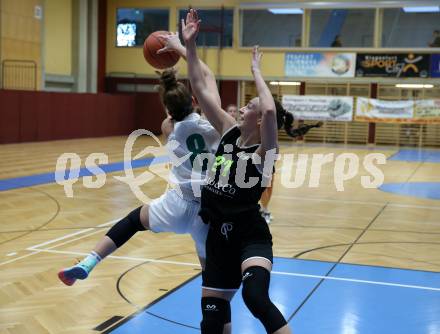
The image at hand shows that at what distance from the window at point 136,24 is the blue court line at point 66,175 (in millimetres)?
12135

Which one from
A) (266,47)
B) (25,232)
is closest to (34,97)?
(266,47)

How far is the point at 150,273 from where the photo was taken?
5445 mm

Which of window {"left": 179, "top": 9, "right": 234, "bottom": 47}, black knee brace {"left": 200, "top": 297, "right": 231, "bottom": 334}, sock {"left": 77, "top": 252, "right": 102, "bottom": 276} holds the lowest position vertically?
black knee brace {"left": 200, "top": 297, "right": 231, "bottom": 334}

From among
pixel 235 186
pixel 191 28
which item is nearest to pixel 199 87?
pixel 191 28

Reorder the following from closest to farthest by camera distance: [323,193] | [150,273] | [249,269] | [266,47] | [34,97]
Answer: [249,269]
[150,273]
[323,193]
[34,97]
[266,47]

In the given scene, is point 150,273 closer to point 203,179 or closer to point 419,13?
Answer: point 203,179

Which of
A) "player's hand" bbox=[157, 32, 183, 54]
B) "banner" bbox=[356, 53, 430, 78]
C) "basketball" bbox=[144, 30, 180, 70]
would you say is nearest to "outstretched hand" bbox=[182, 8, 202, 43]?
"player's hand" bbox=[157, 32, 183, 54]

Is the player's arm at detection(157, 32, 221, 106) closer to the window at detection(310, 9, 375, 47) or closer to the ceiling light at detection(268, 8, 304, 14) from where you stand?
the ceiling light at detection(268, 8, 304, 14)

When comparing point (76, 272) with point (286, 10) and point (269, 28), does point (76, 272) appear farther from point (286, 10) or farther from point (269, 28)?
point (269, 28)

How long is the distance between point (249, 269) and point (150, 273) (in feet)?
8.66

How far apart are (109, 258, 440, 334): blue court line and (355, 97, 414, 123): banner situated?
18372mm

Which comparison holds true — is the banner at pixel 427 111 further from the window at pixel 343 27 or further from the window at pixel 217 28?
the window at pixel 217 28

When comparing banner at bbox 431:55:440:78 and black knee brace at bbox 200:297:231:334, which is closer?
black knee brace at bbox 200:297:231:334

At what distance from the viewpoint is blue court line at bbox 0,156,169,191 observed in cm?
1098
